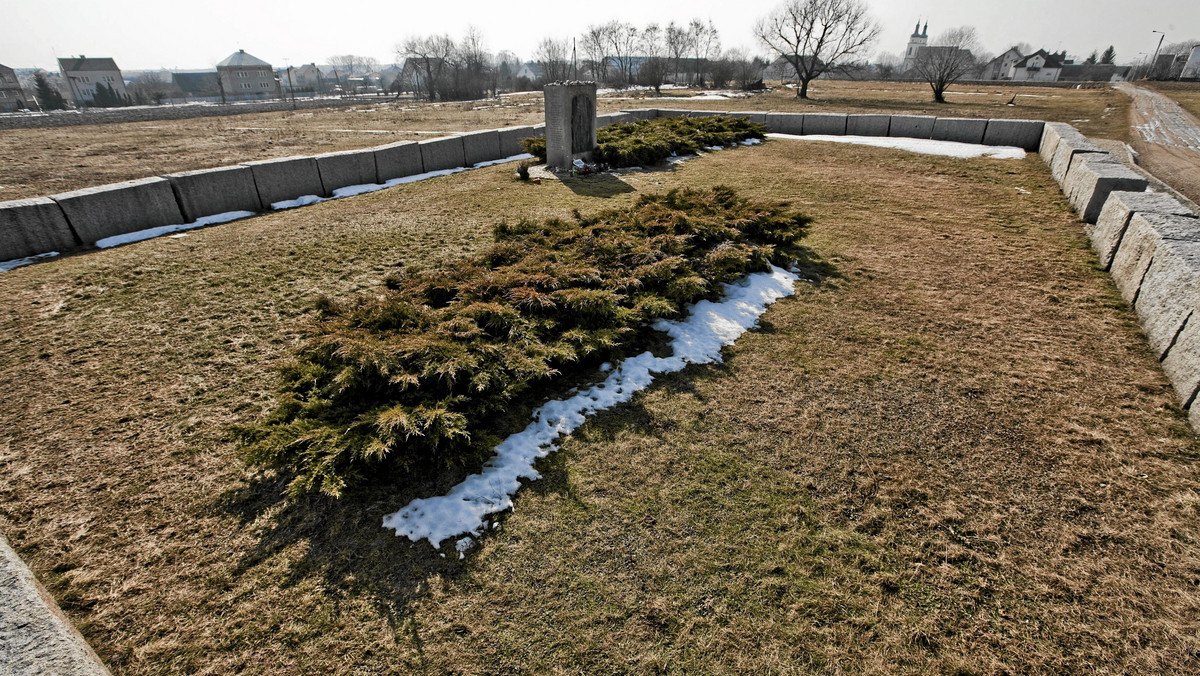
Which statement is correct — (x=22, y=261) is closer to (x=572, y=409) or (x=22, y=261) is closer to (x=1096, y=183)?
(x=572, y=409)

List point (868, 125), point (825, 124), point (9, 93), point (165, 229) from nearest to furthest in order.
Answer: point (165, 229) → point (868, 125) → point (825, 124) → point (9, 93)

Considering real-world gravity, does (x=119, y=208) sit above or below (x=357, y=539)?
above

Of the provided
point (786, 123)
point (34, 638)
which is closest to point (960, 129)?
point (786, 123)

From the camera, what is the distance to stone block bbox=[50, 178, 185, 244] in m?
6.99

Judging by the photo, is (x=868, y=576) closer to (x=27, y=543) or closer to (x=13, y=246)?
(x=27, y=543)

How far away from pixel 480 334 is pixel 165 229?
7.11 m

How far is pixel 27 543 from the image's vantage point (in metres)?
2.71

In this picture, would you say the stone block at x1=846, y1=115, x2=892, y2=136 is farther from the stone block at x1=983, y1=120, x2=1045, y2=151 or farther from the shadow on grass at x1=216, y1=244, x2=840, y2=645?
the shadow on grass at x1=216, y1=244, x2=840, y2=645

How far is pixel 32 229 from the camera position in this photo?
259 inches

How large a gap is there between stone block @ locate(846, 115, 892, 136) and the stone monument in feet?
31.7

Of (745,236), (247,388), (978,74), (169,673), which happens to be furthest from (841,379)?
(978,74)

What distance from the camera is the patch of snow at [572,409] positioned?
2.90 meters

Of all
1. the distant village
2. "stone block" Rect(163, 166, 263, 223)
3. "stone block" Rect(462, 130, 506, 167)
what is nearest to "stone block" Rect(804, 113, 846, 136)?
"stone block" Rect(462, 130, 506, 167)

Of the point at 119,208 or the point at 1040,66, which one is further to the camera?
the point at 1040,66
